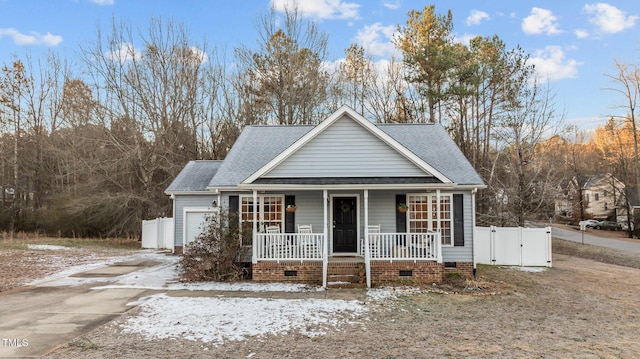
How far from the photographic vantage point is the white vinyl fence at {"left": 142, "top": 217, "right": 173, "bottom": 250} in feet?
63.6

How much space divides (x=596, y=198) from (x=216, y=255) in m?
54.9

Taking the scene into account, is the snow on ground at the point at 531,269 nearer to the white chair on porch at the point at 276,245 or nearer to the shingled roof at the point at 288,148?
the shingled roof at the point at 288,148

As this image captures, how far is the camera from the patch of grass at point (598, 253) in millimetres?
18375

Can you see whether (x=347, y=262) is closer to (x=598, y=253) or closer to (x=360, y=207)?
(x=360, y=207)

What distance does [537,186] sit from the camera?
18.9m

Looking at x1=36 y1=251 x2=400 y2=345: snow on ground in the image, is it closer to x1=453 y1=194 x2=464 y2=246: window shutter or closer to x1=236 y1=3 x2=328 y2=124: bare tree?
x1=453 y1=194 x2=464 y2=246: window shutter

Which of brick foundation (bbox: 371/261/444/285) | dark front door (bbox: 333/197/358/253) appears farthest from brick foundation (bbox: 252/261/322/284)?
brick foundation (bbox: 371/261/444/285)

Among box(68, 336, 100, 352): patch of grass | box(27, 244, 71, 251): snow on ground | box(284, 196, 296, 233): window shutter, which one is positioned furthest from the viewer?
box(27, 244, 71, 251): snow on ground

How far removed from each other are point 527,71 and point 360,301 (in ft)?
62.6

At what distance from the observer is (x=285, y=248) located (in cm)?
1120

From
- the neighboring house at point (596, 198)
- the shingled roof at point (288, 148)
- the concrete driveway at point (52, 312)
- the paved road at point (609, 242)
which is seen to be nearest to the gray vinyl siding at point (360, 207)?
the shingled roof at point (288, 148)

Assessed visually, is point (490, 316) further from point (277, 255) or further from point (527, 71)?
point (527, 71)

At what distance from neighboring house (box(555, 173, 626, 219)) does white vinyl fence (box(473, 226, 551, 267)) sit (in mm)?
29732

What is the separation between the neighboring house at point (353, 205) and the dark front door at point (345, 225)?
Answer: 0.11ft
